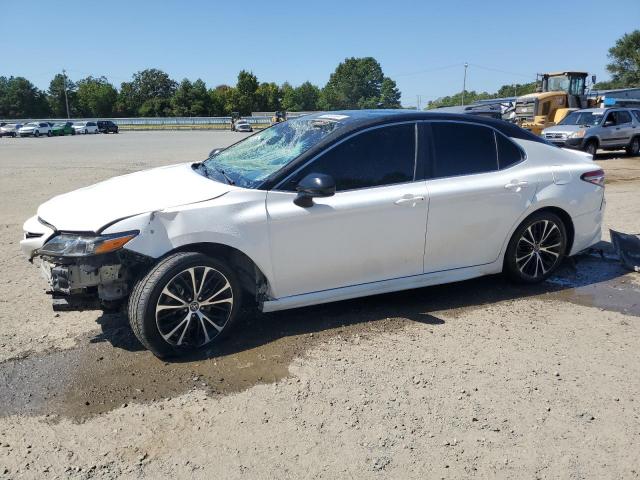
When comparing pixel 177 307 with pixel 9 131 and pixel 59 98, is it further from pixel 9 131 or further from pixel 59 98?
pixel 59 98

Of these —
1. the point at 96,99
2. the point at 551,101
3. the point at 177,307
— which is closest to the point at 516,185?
the point at 177,307

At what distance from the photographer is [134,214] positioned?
3477 mm

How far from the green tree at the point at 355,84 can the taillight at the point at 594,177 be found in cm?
10719

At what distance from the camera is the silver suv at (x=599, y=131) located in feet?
57.2

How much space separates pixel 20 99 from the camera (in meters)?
94.1

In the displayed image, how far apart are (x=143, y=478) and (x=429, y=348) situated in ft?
7.07

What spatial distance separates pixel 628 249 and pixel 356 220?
3932 millimetres

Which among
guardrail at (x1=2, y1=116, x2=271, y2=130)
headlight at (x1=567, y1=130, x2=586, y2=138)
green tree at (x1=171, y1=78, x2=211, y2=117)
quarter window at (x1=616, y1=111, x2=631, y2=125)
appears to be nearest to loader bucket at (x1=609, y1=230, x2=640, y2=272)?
headlight at (x1=567, y1=130, x2=586, y2=138)

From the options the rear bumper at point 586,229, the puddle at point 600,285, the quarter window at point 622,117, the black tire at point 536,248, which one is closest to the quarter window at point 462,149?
the black tire at point 536,248

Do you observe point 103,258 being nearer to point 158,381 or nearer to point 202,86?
point 158,381

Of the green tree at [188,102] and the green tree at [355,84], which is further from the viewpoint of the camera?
the green tree at [355,84]

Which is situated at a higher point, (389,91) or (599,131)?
(389,91)

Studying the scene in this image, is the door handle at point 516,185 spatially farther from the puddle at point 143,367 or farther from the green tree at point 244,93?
the green tree at point 244,93

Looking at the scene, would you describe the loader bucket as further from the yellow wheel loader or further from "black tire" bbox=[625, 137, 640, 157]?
the yellow wheel loader
